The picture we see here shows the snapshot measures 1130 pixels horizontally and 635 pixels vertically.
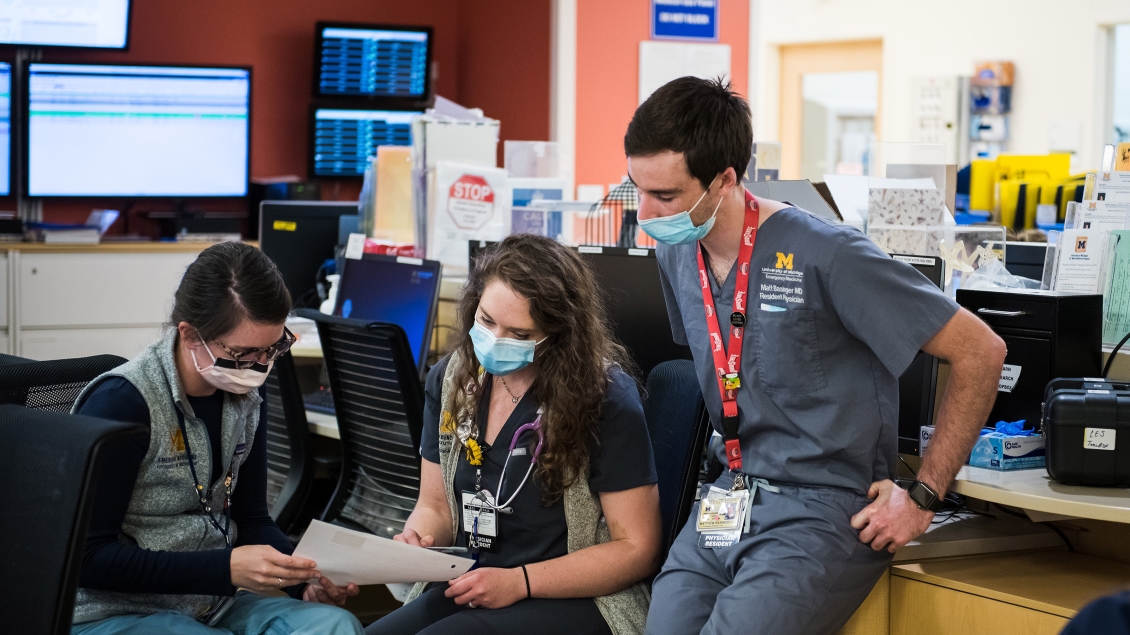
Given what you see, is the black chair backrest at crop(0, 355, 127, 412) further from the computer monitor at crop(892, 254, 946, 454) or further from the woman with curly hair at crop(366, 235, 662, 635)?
the computer monitor at crop(892, 254, 946, 454)

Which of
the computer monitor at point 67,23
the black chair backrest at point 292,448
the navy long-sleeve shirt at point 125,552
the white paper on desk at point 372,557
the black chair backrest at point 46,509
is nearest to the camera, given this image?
the black chair backrest at point 46,509

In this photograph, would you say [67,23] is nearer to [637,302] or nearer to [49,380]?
[637,302]

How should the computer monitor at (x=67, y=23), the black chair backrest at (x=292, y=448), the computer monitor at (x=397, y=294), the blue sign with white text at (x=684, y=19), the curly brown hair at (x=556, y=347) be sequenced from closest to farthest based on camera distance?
the curly brown hair at (x=556, y=347) < the black chair backrest at (x=292, y=448) < the computer monitor at (x=397, y=294) < the computer monitor at (x=67, y=23) < the blue sign with white text at (x=684, y=19)

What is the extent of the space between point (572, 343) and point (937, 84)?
6.41 meters

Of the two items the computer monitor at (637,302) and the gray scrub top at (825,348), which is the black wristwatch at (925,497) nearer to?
the gray scrub top at (825,348)

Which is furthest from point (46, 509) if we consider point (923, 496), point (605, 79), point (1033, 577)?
point (605, 79)

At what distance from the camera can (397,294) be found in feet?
10.7

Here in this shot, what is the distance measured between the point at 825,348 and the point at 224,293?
98cm

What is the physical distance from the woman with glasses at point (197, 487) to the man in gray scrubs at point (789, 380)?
0.63 metres

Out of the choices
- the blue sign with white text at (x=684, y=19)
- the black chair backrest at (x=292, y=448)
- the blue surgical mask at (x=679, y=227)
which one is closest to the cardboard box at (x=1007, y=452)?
the blue surgical mask at (x=679, y=227)

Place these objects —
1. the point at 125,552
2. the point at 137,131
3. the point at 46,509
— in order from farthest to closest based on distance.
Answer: the point at 137,131, the point at 125,552, the point at 46,509

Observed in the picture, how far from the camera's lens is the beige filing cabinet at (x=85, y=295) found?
4863 millimetres

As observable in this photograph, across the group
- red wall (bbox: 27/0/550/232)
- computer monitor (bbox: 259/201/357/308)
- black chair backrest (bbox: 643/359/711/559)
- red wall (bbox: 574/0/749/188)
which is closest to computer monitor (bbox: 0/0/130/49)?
red wall (bbox: 27/0/550/232)

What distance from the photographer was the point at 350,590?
6.23 feet
